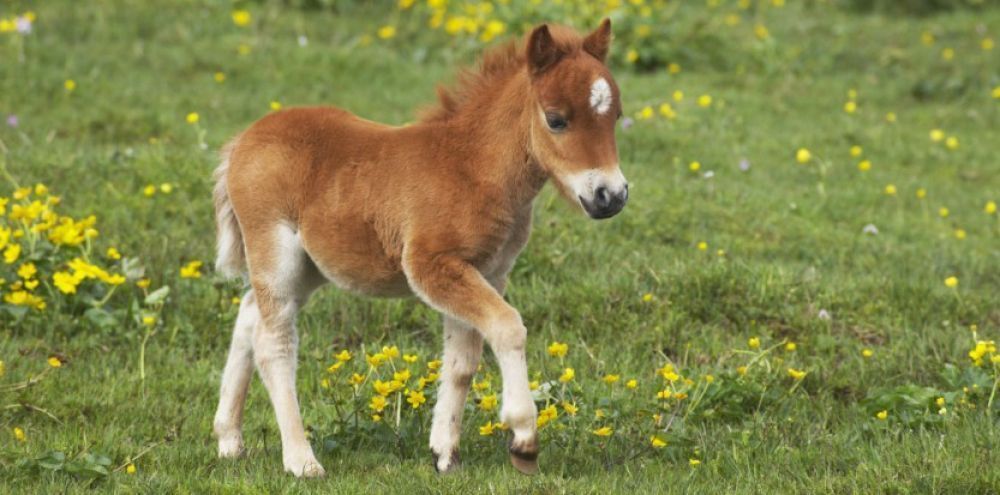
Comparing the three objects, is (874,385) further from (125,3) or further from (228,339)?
(125,3)

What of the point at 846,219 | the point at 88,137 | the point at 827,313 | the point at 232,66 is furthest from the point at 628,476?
the point at 232,66

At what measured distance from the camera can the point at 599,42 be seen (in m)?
5.02

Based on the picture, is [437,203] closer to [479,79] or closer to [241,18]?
[479,79]

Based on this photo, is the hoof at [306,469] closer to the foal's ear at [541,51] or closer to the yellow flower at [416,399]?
the yellow flower at [416,399]

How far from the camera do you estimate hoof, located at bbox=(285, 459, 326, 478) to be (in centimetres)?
503

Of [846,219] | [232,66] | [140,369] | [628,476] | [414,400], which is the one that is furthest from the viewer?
[232,66]

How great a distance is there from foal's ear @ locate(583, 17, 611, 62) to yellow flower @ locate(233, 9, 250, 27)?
736 cm

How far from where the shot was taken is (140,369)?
6379 mm

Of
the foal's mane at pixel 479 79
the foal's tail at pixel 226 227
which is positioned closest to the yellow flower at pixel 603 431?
the foal's mane at pixel 479 79

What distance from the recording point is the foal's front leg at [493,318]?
15.4 ft

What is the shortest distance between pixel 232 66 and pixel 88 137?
1.94 metres

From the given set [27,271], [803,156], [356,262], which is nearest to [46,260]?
[27,271]

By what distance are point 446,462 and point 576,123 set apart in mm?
1351

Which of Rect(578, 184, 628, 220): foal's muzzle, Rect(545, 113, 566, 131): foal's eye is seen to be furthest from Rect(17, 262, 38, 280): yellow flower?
Rect(578, 184, 628, 220): foal's muzzle
